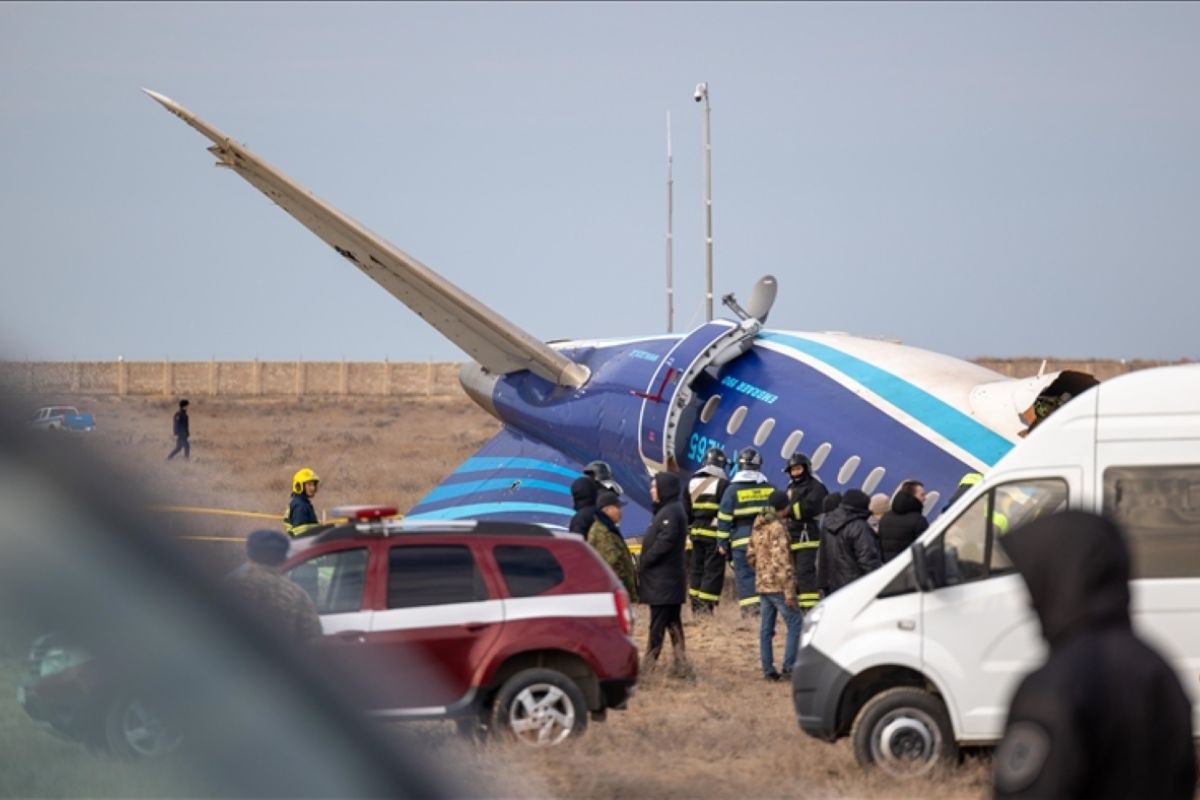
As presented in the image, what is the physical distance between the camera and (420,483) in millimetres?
43094

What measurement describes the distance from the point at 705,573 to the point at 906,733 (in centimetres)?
796

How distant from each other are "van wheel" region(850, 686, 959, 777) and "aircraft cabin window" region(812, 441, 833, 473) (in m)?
8.38

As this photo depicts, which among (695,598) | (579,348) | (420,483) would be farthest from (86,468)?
(420,483)

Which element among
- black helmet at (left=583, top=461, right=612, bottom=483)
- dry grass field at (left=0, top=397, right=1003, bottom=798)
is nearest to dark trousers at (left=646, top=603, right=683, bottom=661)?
dry grass field at (left=0, top=397, right=1003, bottom=798)

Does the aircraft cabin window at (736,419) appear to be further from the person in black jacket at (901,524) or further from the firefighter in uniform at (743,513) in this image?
the person in black jacket at (901,524)

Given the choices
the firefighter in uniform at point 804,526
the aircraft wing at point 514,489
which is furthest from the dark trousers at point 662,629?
the aircraft wing at point 514,489

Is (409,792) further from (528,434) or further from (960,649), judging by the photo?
(528,434)

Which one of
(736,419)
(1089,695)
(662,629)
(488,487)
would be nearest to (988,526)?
(662,629)

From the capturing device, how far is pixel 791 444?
20.1 metres

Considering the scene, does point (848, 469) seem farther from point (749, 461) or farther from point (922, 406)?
point (749, 461)

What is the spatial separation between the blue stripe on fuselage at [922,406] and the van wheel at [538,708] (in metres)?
7.63

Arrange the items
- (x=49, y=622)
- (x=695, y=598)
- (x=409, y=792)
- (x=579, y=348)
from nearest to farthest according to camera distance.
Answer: (x=49, y=622)
(x=409, y=792)
(x=695, y=598)
(x=579, y=348)

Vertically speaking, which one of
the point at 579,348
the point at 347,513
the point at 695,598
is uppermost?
the point at 579,348

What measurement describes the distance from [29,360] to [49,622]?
1018 mm
